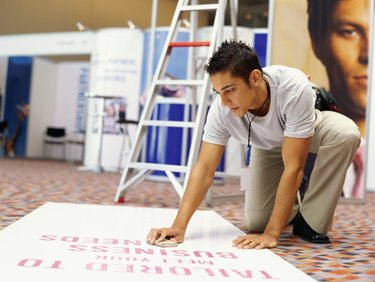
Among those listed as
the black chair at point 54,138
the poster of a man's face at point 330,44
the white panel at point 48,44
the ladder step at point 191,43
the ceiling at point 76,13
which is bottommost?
the black chair at point 54,138

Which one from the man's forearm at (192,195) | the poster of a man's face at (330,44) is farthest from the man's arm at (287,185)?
the poster of a man's face at (330,44)

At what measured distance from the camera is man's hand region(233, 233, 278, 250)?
6.06 ft

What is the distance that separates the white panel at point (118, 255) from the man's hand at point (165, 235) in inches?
1.2

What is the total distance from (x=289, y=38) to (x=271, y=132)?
6.83ft

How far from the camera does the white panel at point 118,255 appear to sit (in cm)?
134

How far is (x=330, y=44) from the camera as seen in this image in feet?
13.1

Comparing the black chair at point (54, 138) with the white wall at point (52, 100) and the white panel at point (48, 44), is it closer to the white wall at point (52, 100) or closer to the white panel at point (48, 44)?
the white wall at point (52, 100)

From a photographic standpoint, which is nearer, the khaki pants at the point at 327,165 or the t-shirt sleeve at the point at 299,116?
the t-shirt sleeve at the point at 299,116

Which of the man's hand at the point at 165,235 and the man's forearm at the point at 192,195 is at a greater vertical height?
the man's forearm at the point at 192,195

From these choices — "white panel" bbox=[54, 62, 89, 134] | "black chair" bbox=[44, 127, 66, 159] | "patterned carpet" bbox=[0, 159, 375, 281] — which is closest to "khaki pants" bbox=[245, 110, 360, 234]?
"patterned carpet" bbox=[0, 159, 375, 281]

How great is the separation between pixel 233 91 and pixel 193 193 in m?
0.44

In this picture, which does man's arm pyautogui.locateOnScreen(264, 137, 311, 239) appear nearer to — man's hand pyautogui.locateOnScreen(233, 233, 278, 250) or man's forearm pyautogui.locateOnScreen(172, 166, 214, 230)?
man's hand pyautogui.locateOnScreen(233, 233, 278, 250)

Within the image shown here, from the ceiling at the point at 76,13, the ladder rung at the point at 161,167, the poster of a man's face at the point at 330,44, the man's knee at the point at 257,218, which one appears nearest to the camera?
the man's knee at the point at 257,218

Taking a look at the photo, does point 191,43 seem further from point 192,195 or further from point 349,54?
point 349,54
